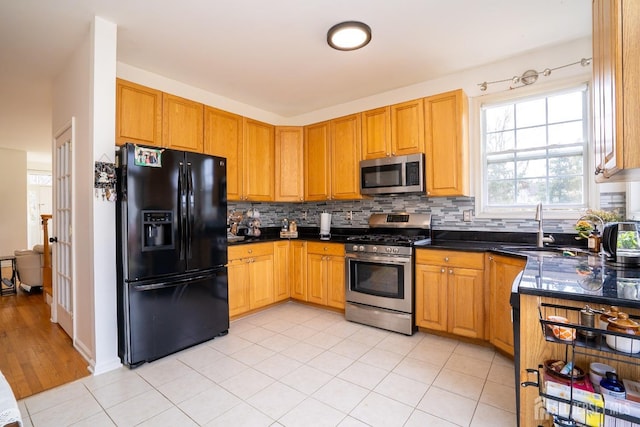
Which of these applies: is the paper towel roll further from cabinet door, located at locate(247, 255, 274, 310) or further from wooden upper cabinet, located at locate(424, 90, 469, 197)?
wooden upper cabinet, located at locate(424, 90, 469, 197)

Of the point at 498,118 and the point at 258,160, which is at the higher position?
the point at 498,118

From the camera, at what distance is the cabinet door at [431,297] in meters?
2.80

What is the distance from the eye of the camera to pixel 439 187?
10.1 feet

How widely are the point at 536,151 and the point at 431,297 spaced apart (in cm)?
175

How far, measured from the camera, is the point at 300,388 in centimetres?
206

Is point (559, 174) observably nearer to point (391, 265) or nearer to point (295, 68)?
point (391, 265)

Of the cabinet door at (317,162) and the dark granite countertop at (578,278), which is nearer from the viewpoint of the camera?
the dark granite countertop at (578,278)

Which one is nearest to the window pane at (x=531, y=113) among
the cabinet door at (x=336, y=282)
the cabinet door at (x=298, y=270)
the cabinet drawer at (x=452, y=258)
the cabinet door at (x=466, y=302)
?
the cabinet drawer at (x=452, y=258)

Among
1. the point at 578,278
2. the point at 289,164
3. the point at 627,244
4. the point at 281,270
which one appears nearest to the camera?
the point at 578,278

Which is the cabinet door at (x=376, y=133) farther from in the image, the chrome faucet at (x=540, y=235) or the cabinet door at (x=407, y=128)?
the chrome faucet at (x=540, y=235)

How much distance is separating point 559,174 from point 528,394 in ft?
7.70

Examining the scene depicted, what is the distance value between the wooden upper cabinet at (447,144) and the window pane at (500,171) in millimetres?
309

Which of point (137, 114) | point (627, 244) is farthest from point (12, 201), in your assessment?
point (627, 244)

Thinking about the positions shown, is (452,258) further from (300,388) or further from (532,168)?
(300,388)
